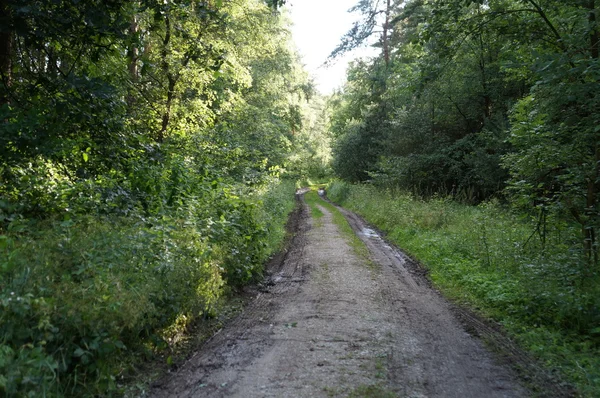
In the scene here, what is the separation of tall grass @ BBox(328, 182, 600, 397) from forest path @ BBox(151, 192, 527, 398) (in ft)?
2.24

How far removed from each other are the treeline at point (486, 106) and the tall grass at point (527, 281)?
0.63 metres

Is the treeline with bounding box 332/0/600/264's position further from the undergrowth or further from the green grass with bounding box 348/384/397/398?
the undergrowth

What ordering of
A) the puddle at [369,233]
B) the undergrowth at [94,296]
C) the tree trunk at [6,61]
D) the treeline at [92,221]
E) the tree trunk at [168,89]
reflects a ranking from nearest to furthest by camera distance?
the undergrowth at [94,296] → the treeline at [92,221] → the tree trunk at [6,61] → the tree trunk at [168,89] → the puddle at [369,233]

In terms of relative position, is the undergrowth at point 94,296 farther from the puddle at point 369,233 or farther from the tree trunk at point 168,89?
the puddle at point 369,233

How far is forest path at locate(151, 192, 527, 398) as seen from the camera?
159 inches

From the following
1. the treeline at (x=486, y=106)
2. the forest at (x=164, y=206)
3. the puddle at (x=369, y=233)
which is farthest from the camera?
the puddle at (x=369, y=233)

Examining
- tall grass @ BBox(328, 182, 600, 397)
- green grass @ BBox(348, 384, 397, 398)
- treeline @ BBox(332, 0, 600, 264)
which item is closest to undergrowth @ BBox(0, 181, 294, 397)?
green grass @ BBox(348, 384, 397, 398)

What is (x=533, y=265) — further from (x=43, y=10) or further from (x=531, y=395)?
(x=43, y=10)

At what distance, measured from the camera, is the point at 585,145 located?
657 cm

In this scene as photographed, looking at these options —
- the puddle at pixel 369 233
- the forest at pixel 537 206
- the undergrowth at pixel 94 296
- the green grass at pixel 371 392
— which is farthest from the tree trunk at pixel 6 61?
the puddle at pixel 369 233

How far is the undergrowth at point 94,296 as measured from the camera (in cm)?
328

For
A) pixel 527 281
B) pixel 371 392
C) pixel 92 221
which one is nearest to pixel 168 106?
pixel 92 221

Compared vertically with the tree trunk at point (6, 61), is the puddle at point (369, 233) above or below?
below

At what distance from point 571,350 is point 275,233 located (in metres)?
8.92
